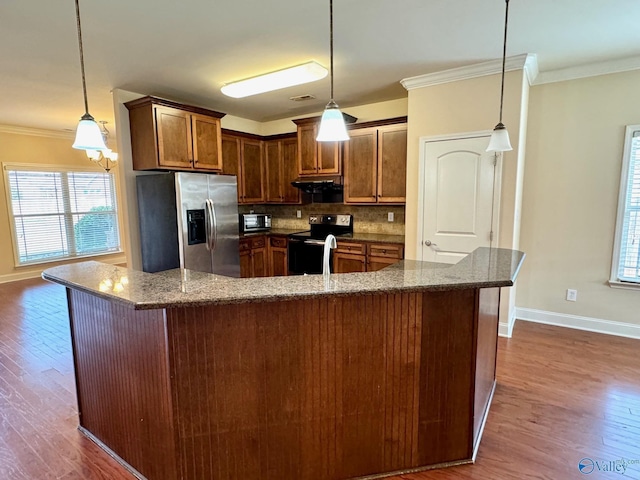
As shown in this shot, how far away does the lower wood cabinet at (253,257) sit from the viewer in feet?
15.7

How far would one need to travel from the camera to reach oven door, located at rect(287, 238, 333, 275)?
4.45 meters

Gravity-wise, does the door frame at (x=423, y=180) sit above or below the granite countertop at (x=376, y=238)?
above

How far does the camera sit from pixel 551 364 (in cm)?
287

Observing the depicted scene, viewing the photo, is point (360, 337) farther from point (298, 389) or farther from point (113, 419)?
point (113, 419)

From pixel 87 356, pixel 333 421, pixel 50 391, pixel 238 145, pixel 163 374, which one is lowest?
pixel 50 391

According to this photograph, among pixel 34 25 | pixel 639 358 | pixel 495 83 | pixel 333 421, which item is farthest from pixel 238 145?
pixel 639 358

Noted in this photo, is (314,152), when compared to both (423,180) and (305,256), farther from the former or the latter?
(423,180)

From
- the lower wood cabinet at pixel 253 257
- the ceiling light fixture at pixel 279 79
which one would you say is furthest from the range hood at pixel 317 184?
the ceiling light fixture at pixel 279 79

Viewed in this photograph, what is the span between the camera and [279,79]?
336cm

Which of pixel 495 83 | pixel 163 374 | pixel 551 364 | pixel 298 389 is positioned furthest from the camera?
pixel 495 83

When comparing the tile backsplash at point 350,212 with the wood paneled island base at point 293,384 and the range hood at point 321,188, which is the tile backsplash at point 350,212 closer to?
the range hood at point 321,188

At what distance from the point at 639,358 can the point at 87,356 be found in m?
4.27

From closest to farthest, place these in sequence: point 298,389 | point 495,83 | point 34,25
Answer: point 298,389, point 34,25, point 495,83

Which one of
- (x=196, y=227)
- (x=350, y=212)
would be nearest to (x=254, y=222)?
(x=196, y=227)
